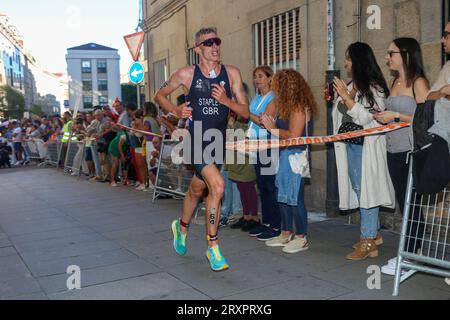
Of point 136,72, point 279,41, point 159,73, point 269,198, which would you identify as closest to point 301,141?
point 269,198

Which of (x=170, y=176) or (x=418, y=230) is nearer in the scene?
(x=418, y=230)

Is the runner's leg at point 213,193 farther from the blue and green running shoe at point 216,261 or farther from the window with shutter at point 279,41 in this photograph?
the window with shutter at point 279,41

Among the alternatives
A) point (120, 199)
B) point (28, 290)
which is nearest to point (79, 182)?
point (120, 199)

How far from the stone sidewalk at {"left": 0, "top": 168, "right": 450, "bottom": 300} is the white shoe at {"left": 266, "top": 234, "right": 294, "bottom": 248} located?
110 mm

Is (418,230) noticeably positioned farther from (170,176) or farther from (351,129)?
(170,176)

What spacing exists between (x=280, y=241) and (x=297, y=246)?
1.08ft

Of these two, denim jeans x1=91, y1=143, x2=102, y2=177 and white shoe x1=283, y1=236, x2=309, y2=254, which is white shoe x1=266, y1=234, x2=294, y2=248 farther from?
denim jeans x1=91, y1=143, x2=102, y2=177

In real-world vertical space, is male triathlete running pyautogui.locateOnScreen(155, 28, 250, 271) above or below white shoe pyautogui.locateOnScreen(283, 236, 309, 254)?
above

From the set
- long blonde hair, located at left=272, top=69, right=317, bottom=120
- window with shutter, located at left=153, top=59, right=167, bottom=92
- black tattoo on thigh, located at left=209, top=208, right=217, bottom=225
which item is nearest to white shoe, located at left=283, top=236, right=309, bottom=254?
black tattoo on thigh, located at left=209, top=208, right=217, bottom=225

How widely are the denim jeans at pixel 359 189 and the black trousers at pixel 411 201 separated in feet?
1.09

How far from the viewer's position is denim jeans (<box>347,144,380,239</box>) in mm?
4512

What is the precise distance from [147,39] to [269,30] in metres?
8.34

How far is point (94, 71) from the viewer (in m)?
107

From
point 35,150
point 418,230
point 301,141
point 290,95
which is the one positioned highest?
point 290,95
